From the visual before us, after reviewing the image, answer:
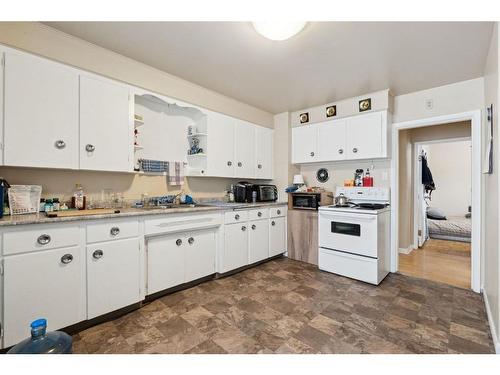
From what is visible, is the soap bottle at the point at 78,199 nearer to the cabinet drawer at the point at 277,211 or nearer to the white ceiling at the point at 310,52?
the white ceiling at the point at 310,52

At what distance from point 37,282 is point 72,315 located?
363mm

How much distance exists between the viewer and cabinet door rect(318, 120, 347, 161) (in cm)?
341

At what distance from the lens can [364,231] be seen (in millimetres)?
2836

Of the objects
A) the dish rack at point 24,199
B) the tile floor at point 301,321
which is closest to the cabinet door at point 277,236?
→ the tile floor at point 301,321

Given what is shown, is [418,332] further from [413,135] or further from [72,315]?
[413,135]

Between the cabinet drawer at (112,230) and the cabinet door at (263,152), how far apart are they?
Answer: 2091mm

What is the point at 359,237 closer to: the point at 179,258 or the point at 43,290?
the point at 179,258

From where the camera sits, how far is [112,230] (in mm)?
1951

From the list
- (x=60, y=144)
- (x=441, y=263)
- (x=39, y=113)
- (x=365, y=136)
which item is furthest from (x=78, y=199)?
(x=441, y=263)

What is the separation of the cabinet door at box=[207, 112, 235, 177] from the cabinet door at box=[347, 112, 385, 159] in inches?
66.0

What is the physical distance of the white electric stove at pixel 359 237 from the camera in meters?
2.79

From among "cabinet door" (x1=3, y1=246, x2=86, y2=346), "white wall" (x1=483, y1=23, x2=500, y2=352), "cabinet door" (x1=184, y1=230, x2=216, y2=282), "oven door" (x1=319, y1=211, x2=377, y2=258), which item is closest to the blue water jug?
"cabinet door" (x1=3, y1=246, x2=86, y2=346)
